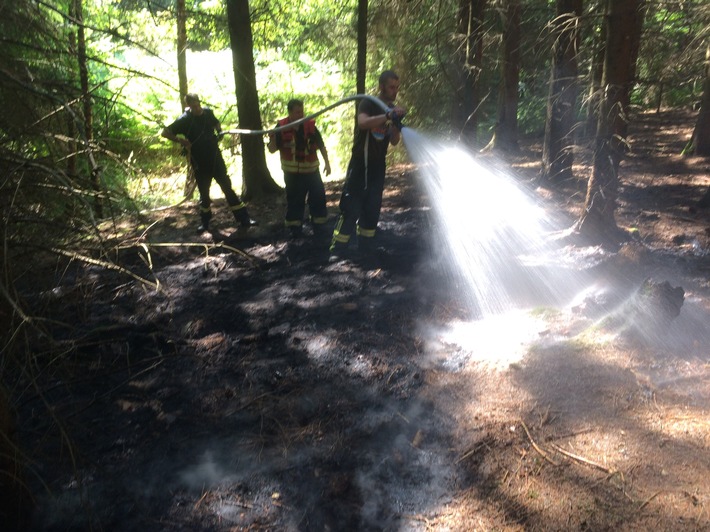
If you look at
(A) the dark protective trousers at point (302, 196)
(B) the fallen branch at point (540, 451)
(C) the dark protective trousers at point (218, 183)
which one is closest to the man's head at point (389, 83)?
(A) the dark protective trousers at point (302, 196)

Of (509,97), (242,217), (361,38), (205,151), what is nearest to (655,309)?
(242,217)

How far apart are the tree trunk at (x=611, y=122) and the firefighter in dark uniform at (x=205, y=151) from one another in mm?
5225

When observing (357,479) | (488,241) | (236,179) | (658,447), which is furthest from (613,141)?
(236,179)

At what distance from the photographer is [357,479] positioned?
329 cm

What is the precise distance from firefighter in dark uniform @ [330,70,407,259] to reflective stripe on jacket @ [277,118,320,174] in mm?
955

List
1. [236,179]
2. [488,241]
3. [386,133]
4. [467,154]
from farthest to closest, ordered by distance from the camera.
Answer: [236,179]
[467,154]
[488,241]
[386,133]

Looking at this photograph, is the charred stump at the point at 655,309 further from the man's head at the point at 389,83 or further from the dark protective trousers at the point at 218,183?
the dark protective trousers at the point at 218,183

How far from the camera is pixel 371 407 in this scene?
13.0 feet

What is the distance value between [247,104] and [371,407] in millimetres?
7380

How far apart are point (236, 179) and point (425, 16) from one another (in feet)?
23.3

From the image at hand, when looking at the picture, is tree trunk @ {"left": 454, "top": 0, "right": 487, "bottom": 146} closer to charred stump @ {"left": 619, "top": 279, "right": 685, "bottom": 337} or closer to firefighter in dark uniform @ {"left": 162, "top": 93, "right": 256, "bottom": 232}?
firefighter in dark uniform @ {"left": 162, "top": 93, "right": 256, "bottom": 232}

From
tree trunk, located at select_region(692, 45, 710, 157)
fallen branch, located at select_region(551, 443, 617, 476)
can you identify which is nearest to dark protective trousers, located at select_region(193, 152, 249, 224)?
fallen branch, located at select_region(551, 443, 617, 476)

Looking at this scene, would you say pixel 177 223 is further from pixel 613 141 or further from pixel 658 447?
pixel 658 447

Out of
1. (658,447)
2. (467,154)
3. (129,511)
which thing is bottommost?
(129,511)
